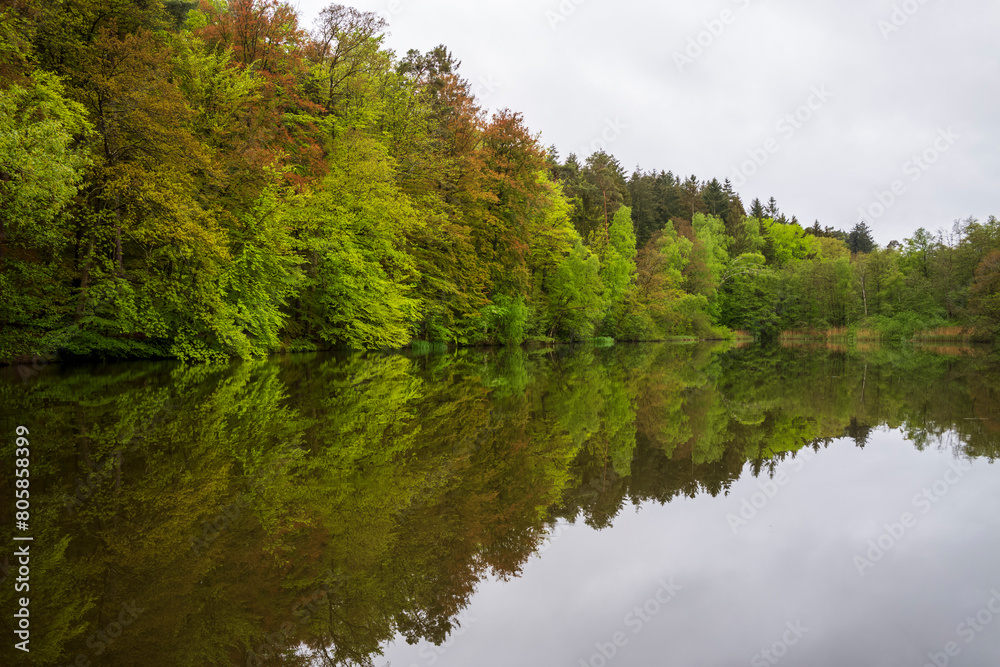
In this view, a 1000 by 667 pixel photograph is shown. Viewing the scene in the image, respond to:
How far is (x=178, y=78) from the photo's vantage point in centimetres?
1642

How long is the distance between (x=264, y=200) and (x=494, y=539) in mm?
16257

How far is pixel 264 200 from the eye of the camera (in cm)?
1758

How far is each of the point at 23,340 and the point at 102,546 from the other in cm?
1298

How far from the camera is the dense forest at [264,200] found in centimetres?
1320

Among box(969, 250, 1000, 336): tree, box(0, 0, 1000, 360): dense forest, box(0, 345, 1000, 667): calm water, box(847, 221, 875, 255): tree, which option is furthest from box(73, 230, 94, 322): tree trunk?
box(847, 221, 875, 255): tree

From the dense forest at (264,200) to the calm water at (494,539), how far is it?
6611mm

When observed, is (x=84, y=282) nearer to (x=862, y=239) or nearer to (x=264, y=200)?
(x=264, y=200)

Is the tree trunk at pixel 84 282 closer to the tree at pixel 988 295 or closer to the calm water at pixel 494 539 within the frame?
the calm water at pixel 494 539

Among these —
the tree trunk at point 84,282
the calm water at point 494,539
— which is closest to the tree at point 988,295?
the calm water at point 494,539

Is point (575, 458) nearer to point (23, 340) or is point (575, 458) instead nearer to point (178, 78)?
point (23, 340)

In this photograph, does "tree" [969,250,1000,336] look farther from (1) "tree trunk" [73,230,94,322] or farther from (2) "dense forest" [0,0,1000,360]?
(1) "tree trunk" [73,230,94,322]

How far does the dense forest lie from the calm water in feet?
21.7

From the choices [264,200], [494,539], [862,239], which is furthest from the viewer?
[862,239]

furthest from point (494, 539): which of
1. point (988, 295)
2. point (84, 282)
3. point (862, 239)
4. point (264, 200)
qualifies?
point (862, 239)
